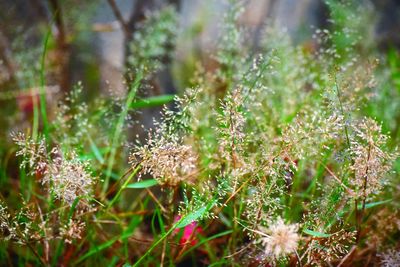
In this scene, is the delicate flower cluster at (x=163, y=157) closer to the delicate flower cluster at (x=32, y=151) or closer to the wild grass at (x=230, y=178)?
the wild grass at (x=230, y=178)

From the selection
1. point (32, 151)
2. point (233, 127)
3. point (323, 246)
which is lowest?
point (323, 246)

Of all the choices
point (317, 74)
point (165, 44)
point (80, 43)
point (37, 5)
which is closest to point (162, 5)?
point (165, 44)

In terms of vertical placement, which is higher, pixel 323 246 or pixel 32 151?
pixel 32 151

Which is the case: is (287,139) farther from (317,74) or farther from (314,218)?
(317,74)

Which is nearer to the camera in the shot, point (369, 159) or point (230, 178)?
point (369, 159)

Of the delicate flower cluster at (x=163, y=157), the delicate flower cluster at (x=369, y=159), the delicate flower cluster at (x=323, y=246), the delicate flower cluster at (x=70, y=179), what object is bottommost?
the delicate flower cluster at (x=323, y=246)

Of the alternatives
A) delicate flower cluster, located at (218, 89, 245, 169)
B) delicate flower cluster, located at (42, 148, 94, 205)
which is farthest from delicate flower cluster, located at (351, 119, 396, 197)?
delicate flower cluster, located at (42, 148, 94, 205)

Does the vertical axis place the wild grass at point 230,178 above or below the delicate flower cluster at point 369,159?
below

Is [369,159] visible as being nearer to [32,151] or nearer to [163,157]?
[163,157]

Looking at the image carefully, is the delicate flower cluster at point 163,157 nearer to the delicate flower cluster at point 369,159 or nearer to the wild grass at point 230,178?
the wild grass at point 230,178

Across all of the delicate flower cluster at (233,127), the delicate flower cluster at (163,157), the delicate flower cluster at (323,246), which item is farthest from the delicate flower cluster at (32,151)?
the delicate flower cluster at (323,246)

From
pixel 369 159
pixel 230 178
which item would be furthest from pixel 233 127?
pixel 369 159
